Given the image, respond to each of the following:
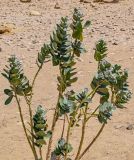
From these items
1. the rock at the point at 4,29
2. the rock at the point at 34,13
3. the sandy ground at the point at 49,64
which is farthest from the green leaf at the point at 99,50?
the rock at the point at 34,13

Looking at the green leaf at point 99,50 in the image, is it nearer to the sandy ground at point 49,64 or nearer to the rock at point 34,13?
the sandy ground at point 49,64

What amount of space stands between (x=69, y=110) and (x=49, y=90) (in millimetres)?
3268

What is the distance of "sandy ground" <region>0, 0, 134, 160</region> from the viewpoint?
13.8 feet

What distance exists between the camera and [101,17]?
9.44 metres

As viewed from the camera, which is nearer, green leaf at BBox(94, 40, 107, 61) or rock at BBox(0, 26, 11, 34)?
green leaf at BBox(94, 40, 107, 61)

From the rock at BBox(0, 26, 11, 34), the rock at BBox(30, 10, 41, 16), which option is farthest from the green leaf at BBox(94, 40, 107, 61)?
the rock at BBox(30, 10, 41, 16)

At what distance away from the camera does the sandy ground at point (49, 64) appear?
4191 mm

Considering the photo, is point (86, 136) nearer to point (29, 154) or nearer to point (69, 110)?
point (29, 154)

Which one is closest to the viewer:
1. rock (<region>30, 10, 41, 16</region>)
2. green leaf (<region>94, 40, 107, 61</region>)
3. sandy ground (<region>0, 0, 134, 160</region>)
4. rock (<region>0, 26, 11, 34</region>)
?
green leaf (<region>94, 40, 107, 61</region>)

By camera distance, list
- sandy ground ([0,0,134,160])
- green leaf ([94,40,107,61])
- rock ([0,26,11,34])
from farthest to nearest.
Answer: rock ([0,26,11,34]) < sandy ground ([0,0,134,160]) < green leaf ([94,40,107,61])

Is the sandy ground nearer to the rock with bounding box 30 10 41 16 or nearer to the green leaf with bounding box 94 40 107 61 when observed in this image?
the rock with bounding box 30 10 41 16

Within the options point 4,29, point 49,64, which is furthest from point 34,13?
point 49,64

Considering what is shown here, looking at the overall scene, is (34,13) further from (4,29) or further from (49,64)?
(49,64)

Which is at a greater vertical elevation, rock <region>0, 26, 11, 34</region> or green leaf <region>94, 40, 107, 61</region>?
green leaf <region>94, 40, 107, 61</region>
